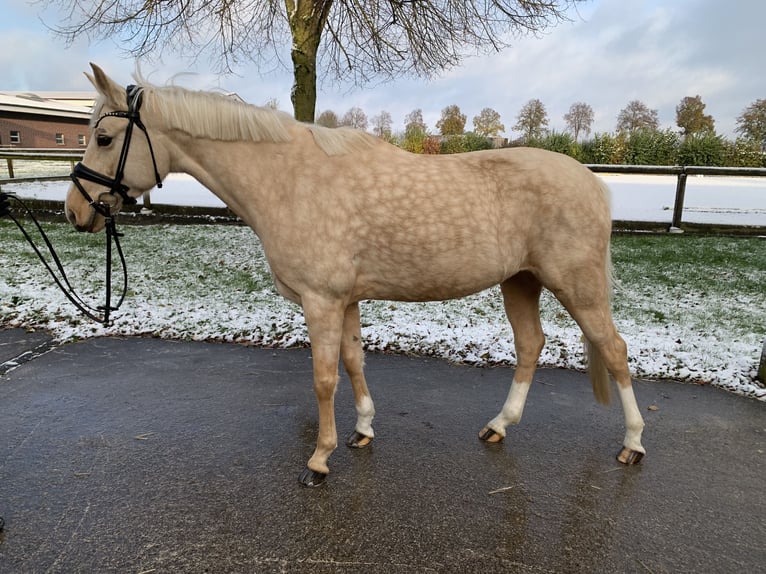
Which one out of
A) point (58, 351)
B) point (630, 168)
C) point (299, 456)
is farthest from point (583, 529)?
point (630, 168)

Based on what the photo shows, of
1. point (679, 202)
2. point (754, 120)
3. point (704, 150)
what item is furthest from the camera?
point (754, 120)

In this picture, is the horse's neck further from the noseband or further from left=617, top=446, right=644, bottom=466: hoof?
left=617, top=446, right=644, bottom=466: hoof

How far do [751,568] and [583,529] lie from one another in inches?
26.6

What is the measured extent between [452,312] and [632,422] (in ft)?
9.31

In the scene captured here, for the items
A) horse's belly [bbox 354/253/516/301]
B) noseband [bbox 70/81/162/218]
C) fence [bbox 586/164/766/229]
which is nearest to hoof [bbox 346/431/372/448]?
horse's belly [bbox 354/253/516/301]

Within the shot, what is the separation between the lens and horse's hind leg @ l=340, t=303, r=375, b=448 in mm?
2988

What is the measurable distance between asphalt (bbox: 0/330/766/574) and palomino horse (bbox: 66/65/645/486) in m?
0.44

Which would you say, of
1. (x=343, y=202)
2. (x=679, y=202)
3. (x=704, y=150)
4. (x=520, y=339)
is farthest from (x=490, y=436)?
(x=704, y=150)

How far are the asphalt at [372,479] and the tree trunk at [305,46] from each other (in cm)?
582

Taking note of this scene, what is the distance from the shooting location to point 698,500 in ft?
8.23

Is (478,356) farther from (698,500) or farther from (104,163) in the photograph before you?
(104,163)

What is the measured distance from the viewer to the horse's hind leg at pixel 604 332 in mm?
2727

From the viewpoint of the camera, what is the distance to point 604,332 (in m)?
2.80

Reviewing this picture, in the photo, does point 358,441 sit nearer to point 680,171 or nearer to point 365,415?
point 365,415
